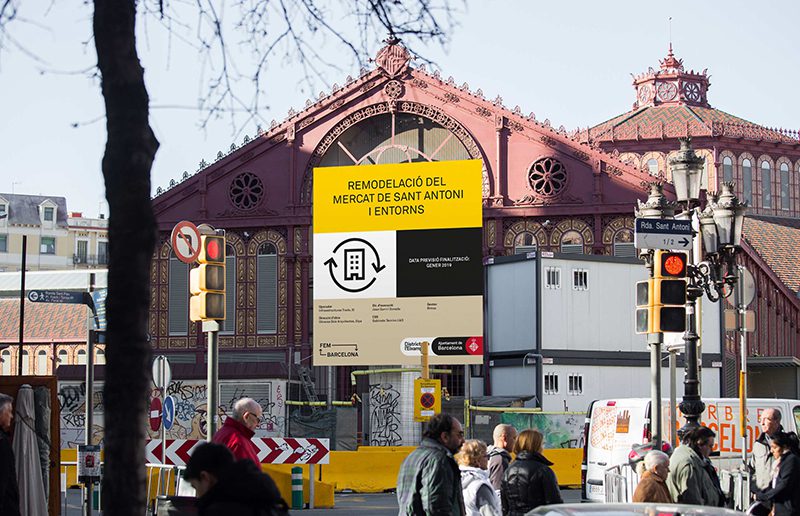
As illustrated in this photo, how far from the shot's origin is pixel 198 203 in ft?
171

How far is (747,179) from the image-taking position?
72.8 m

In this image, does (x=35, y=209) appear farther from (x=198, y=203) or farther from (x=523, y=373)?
(x=523, y=373)

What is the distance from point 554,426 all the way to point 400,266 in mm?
7240

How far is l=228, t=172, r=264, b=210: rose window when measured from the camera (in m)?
51.5

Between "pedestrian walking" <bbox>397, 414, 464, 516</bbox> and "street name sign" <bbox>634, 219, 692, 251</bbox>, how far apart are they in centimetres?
633

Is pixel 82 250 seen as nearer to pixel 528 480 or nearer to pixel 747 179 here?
pixel 747 179

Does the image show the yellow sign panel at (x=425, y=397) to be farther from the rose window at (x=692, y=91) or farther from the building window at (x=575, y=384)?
the rose window at (x=692, y=91)

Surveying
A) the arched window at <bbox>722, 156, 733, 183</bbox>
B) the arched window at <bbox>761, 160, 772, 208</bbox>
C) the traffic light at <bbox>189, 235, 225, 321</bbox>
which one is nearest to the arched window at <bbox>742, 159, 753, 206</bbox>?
the arched window at <bbox>722, 156, 733, 183</bbox>

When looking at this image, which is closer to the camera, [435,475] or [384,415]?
[435,475]

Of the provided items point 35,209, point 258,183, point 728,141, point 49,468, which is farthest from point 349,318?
point 35,209

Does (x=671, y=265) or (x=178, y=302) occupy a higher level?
(x=178, y=302)

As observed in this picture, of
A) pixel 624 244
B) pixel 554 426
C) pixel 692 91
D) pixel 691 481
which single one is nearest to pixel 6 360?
pixel 624 244

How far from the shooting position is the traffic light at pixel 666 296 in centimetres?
1625

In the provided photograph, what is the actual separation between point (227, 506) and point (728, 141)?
6798 cm
